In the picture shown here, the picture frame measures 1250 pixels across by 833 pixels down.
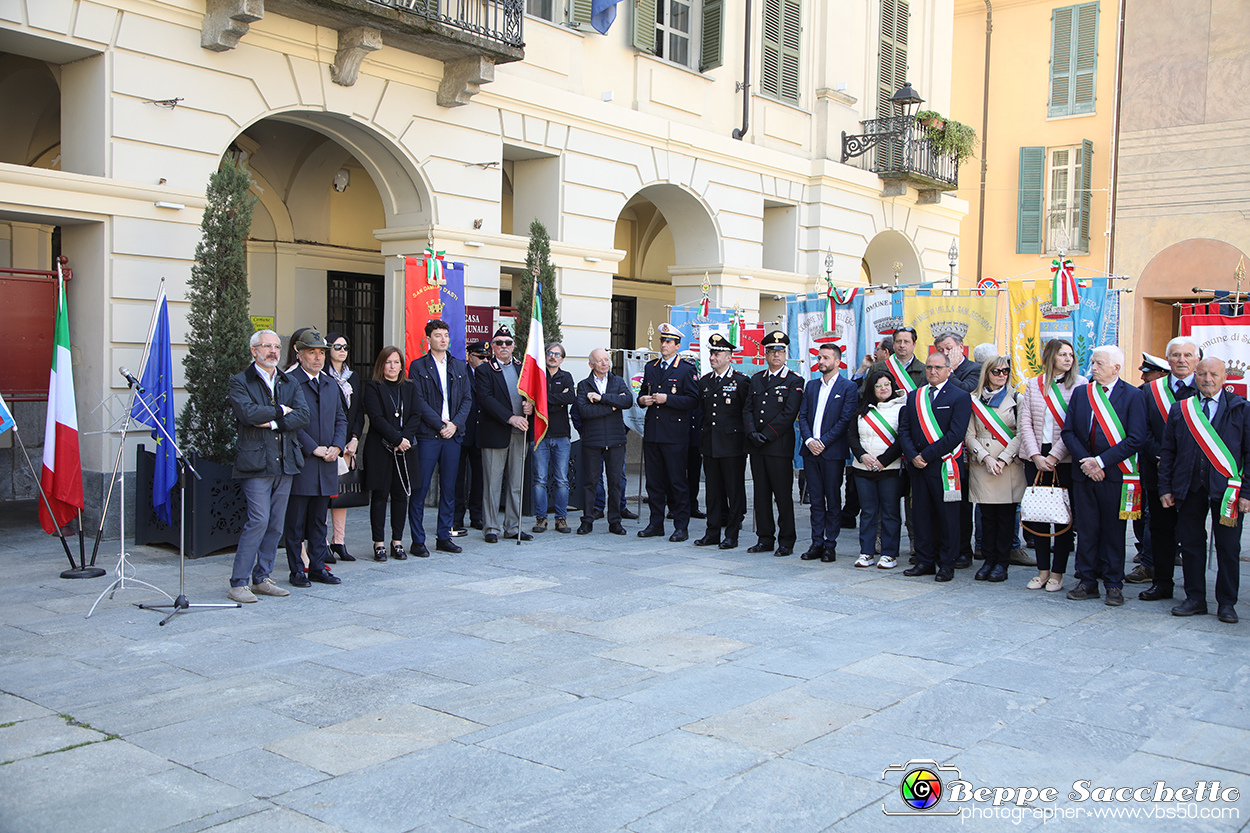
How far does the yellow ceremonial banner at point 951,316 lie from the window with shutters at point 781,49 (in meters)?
6.17

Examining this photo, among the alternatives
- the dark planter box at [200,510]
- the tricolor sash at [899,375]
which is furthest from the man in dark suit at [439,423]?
the tricolor sash at [899,375]

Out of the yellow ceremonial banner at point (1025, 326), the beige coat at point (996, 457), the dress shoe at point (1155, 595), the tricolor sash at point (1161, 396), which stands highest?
the yellow ceremonial banner at point (1025, 326)

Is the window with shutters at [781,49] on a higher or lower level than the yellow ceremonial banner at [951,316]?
higher

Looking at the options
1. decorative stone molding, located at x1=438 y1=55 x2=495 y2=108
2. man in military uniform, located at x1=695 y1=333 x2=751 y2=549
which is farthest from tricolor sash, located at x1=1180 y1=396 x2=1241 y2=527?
decorative stone molding, located at x1=438 y1=55 x2=495 y2=108

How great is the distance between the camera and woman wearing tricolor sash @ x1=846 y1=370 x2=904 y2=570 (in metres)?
8.96

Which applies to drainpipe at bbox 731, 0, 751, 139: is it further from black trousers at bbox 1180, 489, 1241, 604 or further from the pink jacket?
black trousers at bbox 1180, 489, 1241, 604

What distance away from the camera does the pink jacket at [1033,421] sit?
813 centimetres

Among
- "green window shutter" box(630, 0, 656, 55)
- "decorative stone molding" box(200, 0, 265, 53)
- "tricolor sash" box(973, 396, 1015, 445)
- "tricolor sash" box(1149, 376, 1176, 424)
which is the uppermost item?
"green window shutter" box(630, 0, 656, 55)

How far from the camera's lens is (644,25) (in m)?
15.1

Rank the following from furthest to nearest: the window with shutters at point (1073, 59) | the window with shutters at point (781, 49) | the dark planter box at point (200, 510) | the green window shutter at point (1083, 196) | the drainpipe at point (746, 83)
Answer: the window with shutters at point (1073, 59) < the green window shutter at point (1083, 196) < the window with shutters at point (781, 49) < the drainpipe at point (746, 83) < the dark planter box at point (200, 510)

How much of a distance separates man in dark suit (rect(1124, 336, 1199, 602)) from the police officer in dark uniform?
4135mm

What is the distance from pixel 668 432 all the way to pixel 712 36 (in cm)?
832

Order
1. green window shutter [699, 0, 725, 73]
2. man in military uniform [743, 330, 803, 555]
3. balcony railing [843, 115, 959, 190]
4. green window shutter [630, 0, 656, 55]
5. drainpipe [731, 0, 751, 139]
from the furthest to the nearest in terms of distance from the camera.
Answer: balcony railing [843, 115, 959, 190], drainpipe [731, 0, 751, 139], green window shutter [699, 0, 725, 73], green window shutter [630, 0, 656, 55], man in military uniform [743, 330, 803, 555]

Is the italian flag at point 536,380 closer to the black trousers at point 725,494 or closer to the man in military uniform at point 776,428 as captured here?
the black trousers at point 725,494
